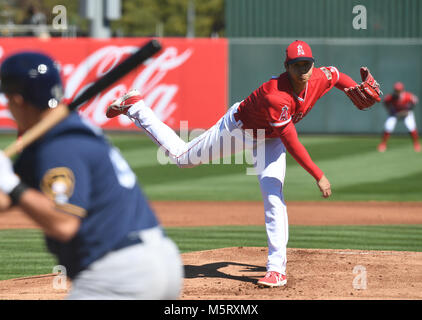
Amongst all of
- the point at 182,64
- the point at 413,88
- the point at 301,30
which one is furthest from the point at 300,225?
the point at 301,30

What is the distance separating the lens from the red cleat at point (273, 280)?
6027 millimetres

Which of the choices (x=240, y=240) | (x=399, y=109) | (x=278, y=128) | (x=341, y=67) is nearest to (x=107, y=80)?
(x=278, y=128)

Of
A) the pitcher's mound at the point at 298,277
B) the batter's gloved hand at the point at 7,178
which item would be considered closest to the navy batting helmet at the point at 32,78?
the batter's gloved hand at the point at 7,178

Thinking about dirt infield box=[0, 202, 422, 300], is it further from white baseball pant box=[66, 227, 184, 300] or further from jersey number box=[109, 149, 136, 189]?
jersey number box=[109, 149, 136, 189]

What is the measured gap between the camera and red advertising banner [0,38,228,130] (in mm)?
22453

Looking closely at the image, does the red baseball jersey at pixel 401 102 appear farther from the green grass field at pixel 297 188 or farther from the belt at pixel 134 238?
the belt at pixel 134 238

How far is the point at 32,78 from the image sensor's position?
2918 millimetres

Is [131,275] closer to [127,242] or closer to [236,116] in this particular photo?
[127,242]

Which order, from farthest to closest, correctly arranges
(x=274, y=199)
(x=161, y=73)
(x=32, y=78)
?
(x=161, y=73), (x=274, y=199), (x=32, y=78)

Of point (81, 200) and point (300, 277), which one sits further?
point (300, 277)

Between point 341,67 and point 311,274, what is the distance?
17.8 metres

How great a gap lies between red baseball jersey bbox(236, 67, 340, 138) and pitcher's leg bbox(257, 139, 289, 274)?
16 cm
